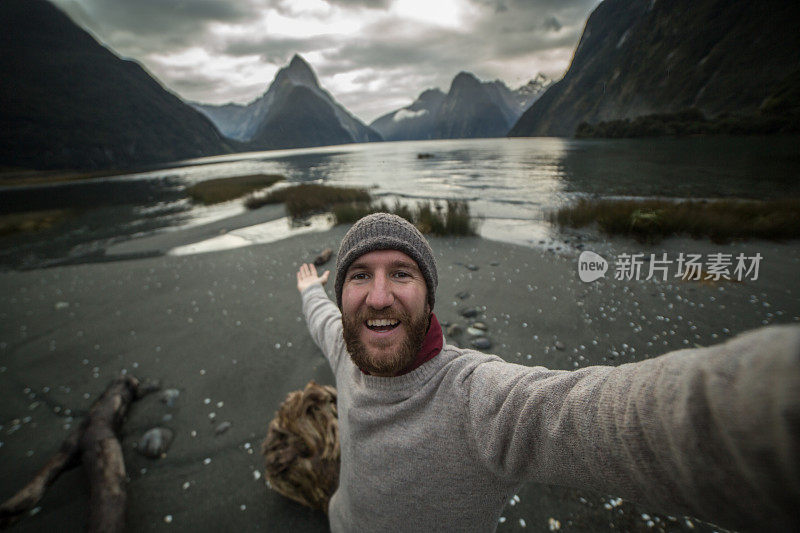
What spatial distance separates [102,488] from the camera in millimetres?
2680

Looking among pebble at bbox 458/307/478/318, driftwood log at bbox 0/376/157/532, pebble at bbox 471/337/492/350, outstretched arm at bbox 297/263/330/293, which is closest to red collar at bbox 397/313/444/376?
outstretched arm at bbox 297/263/330/293

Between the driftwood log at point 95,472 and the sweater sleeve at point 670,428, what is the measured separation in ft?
11.4

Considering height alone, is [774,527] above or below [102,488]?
above

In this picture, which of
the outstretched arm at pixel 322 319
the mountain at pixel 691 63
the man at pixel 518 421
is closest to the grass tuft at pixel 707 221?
the outstretched arm at pixel 322 319

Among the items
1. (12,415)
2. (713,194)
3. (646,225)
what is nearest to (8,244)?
(12,415)

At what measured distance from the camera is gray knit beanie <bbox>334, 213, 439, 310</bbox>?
1.86m

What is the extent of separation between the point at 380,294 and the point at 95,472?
3512mm

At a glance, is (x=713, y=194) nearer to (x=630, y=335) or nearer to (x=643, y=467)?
(x=630, y=335)

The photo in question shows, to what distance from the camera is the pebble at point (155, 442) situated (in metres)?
3.39

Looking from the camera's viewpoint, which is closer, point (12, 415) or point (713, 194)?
point (12, 415)

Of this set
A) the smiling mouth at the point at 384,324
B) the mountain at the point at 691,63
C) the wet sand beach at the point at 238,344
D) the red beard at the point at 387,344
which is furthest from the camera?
the mountain at the point at 691,63

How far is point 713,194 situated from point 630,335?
17301 mm

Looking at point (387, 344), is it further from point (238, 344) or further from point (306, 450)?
point (238, 344)

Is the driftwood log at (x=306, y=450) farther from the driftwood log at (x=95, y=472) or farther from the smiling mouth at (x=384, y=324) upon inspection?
the smiling mouth at (x=384, y=324)
